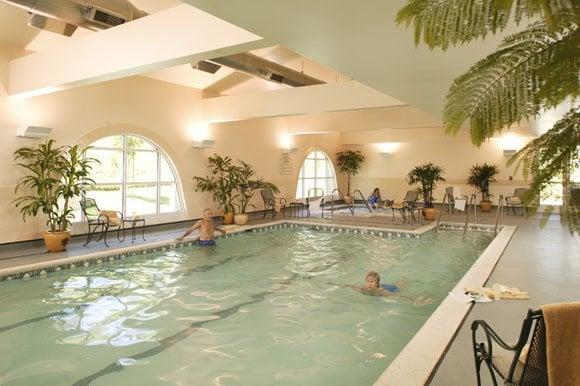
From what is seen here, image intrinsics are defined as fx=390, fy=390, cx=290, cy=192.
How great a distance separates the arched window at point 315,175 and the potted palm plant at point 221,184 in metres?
5.00

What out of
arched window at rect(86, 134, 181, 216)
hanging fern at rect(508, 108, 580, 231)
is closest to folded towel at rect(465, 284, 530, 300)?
hanging fern at rect(508, 108, 580, 231)

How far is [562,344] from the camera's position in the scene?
1645 millimetres

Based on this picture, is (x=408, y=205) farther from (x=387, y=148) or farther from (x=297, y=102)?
(x=387, y=148)

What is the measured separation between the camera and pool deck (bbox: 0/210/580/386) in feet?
9.11

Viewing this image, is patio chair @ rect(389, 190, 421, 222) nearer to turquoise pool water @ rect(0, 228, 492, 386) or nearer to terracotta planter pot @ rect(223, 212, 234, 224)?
turquoise pool water @ rect(0, 228, 492, 386)

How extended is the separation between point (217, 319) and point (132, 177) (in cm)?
640

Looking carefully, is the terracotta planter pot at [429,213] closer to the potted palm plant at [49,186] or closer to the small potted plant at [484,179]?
the small potted plant at [484,179]

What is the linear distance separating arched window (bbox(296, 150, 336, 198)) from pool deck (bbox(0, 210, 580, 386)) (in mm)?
5589

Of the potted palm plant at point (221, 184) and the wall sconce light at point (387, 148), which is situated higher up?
the wall sconce light at point (387, 148)

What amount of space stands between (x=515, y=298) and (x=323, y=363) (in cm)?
227

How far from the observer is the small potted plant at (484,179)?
14.6 meters

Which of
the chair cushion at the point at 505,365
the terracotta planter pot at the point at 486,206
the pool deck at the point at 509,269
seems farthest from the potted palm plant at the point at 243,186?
the chair cushion at the point at 505,365

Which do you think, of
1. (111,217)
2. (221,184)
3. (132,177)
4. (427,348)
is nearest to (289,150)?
(221,184)

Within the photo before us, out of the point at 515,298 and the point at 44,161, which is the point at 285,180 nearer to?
the point at 44,161
